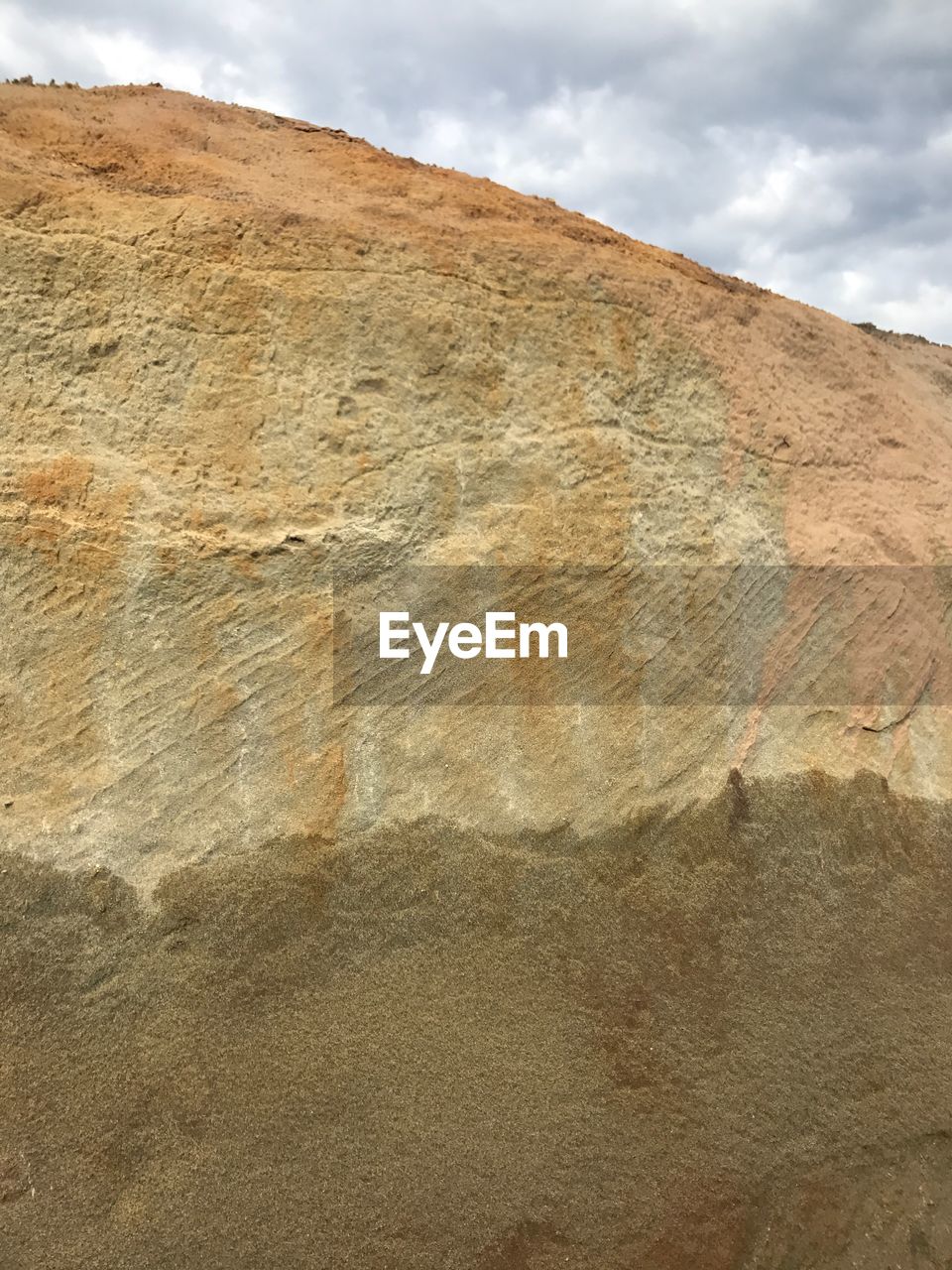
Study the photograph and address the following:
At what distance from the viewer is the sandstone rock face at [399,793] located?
4.18m

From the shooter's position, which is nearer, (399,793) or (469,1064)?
(469,1064)

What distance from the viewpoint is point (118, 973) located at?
4.29 meters

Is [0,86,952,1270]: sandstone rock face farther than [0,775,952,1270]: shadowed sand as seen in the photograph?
Yes

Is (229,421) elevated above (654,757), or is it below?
above

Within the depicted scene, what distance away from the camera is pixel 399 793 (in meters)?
4.88

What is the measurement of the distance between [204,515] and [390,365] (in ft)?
4.62

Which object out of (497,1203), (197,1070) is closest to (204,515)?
(197,1070)

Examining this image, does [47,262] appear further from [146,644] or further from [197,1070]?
[197,1070]

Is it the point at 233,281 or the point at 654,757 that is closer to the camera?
the point at 233,281

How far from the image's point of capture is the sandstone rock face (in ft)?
13.7

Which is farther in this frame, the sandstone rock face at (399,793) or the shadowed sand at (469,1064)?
the sandstone rock face at (399,793)

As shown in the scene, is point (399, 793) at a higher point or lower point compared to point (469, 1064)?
higher

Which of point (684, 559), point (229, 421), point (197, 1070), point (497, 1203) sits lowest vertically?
point (497, 1203)

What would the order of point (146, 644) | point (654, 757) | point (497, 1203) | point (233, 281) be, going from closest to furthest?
point (497, 1203)
point (146, 644)
point (233, 281)
point (654, 757)
